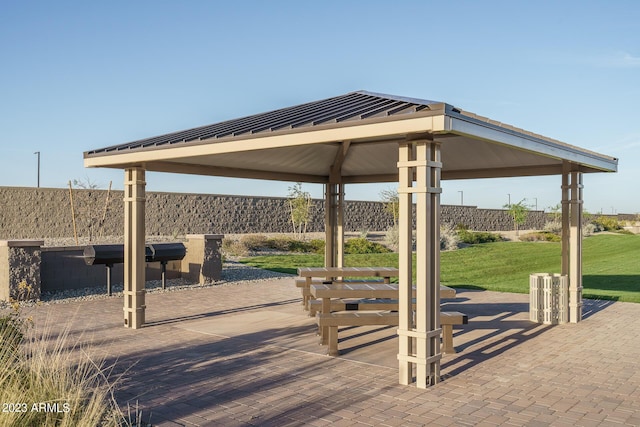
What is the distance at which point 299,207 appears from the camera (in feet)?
96.3

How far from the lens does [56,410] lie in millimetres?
4324

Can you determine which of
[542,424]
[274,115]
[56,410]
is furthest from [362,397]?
[274,115]

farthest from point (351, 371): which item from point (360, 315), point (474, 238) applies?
point (474, 238)

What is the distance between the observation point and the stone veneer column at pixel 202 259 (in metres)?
14.8

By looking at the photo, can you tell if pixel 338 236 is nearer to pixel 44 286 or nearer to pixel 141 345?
pixel 141 345

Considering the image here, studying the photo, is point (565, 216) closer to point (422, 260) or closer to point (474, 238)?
point (422, 260)

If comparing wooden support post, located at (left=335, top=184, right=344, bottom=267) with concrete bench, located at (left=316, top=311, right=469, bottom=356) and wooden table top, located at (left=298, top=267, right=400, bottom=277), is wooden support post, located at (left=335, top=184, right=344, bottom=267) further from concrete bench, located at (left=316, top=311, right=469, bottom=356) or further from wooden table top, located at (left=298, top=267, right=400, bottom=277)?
concrete bench, located at (left=316, top=311, right=469, bottom=356)

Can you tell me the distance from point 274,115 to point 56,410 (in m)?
5.34

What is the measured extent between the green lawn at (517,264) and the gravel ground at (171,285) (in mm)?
1279

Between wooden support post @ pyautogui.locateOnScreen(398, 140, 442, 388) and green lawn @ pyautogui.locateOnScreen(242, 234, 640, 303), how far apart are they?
867cm

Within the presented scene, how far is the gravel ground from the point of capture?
1197cm

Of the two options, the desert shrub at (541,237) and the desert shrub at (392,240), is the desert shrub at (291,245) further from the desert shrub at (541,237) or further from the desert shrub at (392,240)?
the desert shrub at (541,237)

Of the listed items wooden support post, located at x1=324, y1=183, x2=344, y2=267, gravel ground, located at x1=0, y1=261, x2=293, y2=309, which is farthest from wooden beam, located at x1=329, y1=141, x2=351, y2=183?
gravel ground, located at x1=0, y1=261, x2=293, y2=309

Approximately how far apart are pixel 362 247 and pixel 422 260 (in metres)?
19.1
